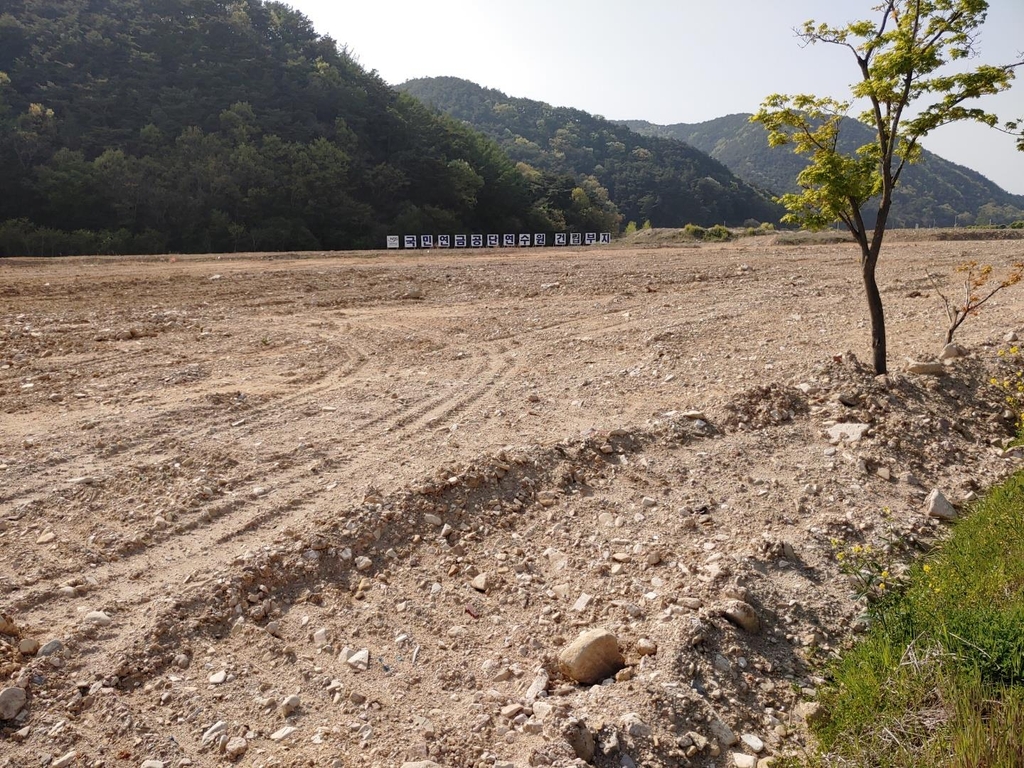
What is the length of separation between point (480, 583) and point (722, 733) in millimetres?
1596

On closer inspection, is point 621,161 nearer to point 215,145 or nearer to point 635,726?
point 215,145

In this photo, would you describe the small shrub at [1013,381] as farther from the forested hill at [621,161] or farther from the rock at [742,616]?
the forested hill at [621,161]

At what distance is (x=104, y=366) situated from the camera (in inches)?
314

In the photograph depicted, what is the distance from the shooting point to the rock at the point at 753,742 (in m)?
3.12

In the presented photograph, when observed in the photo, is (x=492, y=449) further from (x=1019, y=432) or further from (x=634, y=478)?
(x=1019, y=432)

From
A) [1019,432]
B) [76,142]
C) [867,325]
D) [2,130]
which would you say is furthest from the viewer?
[76,142]

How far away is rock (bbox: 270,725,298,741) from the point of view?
300 centimetres

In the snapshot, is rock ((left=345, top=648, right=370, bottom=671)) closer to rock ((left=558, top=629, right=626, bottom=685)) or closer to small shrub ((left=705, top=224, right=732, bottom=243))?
rock ((left=558, top=629, right=626, bottom=685))

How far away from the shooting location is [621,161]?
80562mm

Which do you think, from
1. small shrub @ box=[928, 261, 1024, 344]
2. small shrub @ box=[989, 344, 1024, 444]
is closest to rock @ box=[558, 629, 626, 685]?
small shrub @ box=[989, 344, 1024, 444]

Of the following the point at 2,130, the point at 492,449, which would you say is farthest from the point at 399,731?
the point at 2,130

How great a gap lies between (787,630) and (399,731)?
2251mm

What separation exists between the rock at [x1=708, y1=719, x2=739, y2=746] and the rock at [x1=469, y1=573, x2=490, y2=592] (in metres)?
1.50

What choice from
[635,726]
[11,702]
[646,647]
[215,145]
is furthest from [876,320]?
[215,145]
